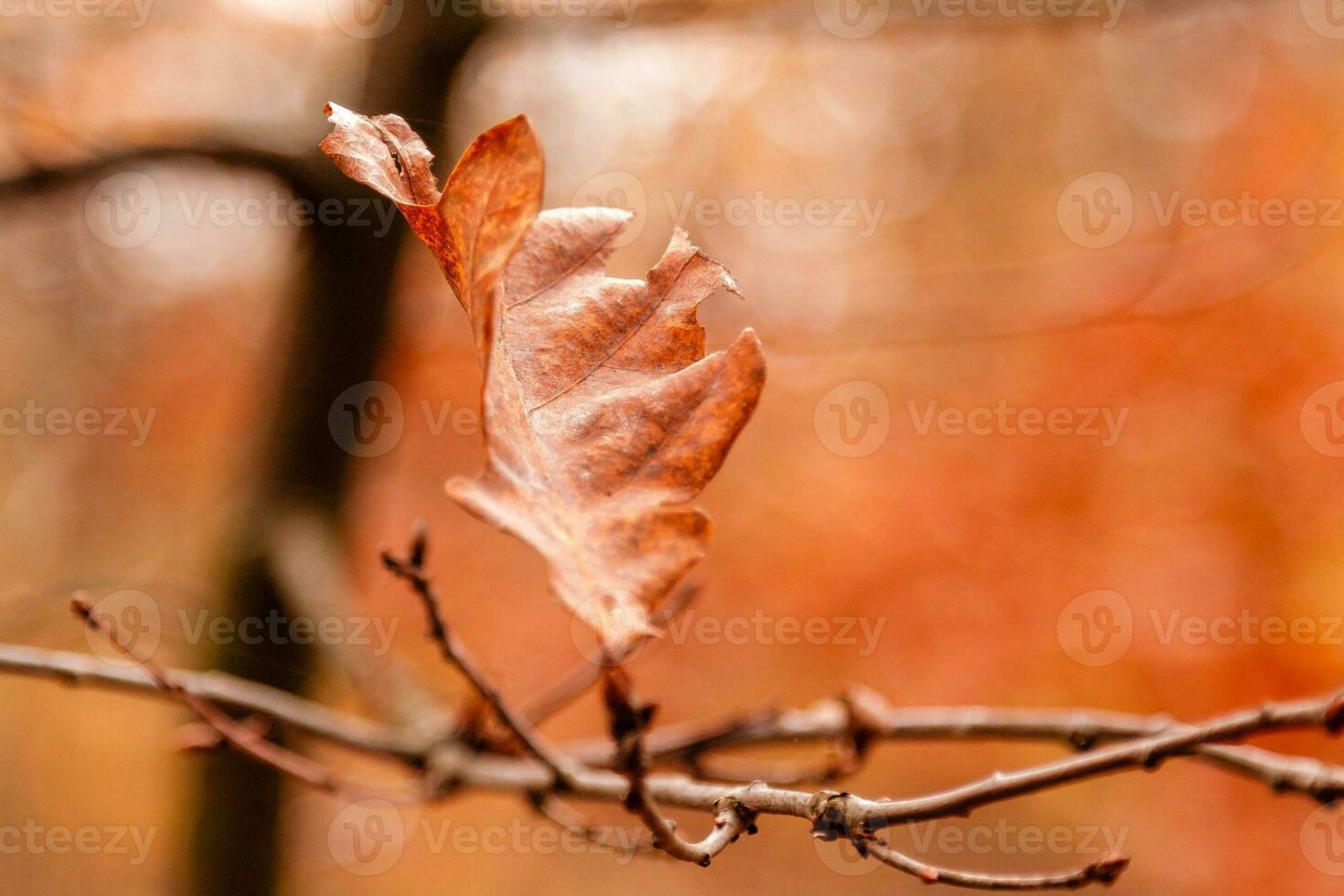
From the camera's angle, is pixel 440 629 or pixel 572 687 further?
pixel 572 687

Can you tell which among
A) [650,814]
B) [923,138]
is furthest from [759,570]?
[650,814]

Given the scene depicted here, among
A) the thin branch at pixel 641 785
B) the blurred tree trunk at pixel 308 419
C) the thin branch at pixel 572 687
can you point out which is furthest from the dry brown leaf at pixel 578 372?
the blurred tree trunk at pixel 308 419

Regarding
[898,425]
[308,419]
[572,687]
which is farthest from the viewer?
[898,425]

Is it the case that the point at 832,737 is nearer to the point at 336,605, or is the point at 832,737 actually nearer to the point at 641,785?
the point at 641,785

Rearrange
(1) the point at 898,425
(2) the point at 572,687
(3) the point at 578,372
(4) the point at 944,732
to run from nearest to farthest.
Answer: (3) the point at 578,372, (4) the point at 944,732, (2) the point at 572,687, (1) the point at 898,425

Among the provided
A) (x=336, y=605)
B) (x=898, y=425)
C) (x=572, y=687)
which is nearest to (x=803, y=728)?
(x=572, y=687)

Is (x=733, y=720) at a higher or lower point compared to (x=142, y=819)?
higher

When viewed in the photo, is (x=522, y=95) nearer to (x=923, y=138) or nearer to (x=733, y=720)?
(x=733, y=720)
